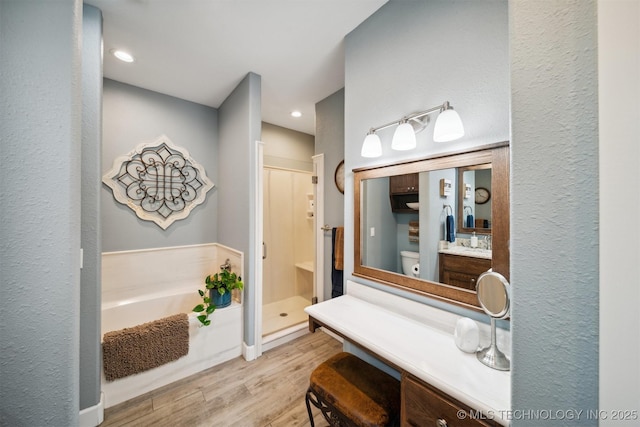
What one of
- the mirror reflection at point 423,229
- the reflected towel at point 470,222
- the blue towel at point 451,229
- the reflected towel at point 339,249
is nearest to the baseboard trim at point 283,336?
the reflected towel at point 339,249

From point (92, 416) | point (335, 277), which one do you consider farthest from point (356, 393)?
point (92, 416)

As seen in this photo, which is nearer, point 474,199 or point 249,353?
point 474,199

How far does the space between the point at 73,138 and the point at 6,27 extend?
0.26m

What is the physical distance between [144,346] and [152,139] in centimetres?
208

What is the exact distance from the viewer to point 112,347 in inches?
67.0

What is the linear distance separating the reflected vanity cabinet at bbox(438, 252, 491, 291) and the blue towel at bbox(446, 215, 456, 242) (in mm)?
90

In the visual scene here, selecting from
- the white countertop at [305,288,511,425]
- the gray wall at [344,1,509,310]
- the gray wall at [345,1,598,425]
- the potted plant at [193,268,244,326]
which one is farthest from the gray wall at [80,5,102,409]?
the gray wall at [345,1,598,425]

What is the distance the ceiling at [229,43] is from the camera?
153cm

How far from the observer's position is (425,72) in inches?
51.4

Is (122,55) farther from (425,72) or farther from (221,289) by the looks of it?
(425,72)

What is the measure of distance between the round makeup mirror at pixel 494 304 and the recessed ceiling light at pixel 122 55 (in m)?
3.01

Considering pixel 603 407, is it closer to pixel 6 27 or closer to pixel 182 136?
pixel 6 27

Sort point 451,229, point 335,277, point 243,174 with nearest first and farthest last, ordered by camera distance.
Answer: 1. point 451,229
2. point 243,174
3. point 335,277

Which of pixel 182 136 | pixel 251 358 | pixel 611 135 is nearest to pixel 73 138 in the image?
pixel 611 135
